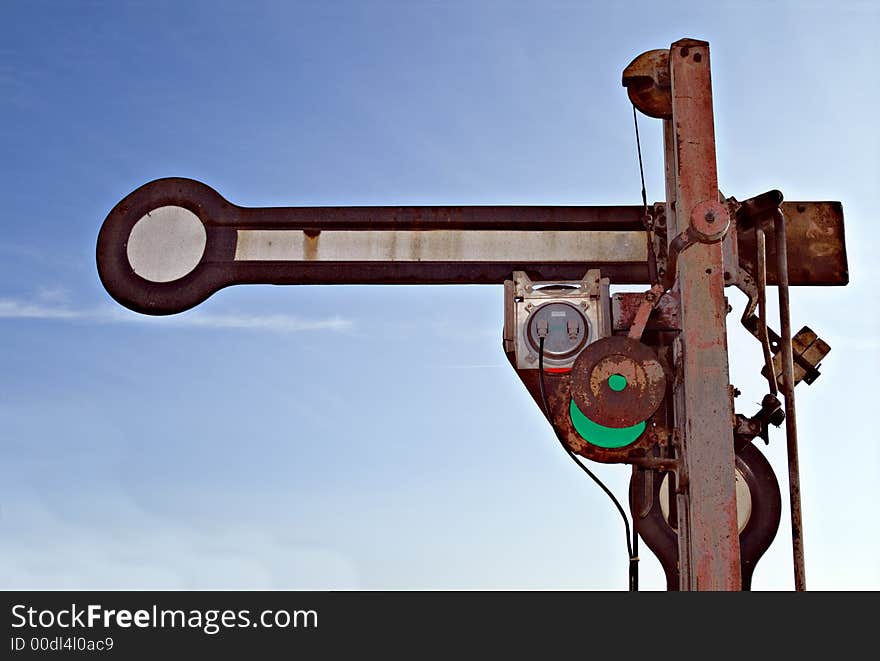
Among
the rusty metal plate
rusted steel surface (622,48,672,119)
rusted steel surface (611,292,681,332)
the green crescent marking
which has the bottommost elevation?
the green crescent marking

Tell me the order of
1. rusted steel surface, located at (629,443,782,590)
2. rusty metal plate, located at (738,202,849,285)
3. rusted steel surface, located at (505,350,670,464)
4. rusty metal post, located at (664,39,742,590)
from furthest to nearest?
1. rusty metal plate, located at (738,202,849,285)
2. rusted steel surface, located at (629,443,782,590)
3. rusted steel surface, located at (505,350,670,464)
4. rusty metal post, located at (664,39,742,590)

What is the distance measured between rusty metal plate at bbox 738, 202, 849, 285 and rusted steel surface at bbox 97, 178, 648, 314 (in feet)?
2.32

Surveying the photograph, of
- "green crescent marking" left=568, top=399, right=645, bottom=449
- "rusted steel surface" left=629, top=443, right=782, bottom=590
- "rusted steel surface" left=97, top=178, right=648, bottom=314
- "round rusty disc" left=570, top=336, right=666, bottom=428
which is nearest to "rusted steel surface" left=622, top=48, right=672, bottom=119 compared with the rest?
"rusted steel surface" left=97, top=178, right=648, bottom=314

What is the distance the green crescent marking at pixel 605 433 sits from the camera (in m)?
4.42

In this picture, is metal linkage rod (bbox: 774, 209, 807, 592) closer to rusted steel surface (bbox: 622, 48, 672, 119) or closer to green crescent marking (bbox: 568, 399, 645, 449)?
green crescent marking (bbox: 568, 399, 645, 449)

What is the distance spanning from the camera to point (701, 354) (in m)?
4.18

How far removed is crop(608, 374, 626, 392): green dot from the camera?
435 cm

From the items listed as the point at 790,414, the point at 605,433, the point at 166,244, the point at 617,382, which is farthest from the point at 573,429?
the point at 166,244

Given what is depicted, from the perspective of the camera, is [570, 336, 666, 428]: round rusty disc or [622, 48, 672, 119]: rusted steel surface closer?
[570, 336, 666, 428]: round rusty disc

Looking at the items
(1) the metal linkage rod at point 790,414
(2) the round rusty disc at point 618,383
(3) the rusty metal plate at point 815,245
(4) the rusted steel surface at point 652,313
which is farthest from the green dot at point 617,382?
(3) the rusty metal plate at point 815,245

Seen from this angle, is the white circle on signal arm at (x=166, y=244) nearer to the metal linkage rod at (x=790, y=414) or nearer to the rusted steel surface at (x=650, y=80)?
the rusted steel surface at (x=650, y=80)
